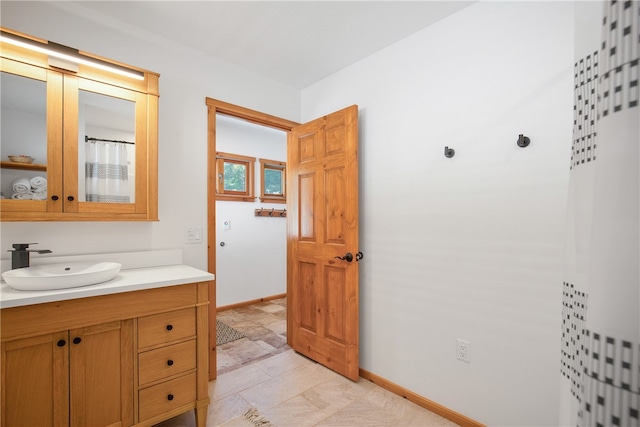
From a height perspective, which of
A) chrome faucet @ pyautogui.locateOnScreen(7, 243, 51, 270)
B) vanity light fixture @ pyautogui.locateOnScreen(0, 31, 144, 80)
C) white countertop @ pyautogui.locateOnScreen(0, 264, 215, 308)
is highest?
vanity light fixture @ pyautogui.locateOnScreen(0, 31, 144, 80)

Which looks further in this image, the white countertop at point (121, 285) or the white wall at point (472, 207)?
the white wall at point (472, 207)

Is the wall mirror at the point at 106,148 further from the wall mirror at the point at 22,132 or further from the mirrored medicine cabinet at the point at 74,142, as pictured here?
the wall mirror at the point at 22,132

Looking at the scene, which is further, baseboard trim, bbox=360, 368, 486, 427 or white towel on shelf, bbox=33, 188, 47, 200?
baseboard trim, bbox=360, 368, 486, 427

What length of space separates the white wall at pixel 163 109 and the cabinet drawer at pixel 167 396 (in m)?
0.88

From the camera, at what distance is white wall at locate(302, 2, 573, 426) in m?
1.53

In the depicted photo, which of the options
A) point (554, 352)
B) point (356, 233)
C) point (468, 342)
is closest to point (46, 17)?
point (356, 233)

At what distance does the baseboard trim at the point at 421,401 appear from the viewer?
1.81 m

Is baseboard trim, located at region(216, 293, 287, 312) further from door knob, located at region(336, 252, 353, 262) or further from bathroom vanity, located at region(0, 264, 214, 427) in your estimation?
door knob, located at region(336, 252, 353, 262)

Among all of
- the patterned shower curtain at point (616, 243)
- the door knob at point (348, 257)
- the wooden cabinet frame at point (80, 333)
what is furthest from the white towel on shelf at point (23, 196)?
the patterned shower curtain at point (616, 243)

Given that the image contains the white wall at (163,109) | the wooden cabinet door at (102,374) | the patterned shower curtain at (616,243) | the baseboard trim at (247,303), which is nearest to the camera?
the patterned shower curtain at (616,243)

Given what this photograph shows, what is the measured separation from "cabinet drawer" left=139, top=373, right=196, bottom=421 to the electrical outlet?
1.63 m

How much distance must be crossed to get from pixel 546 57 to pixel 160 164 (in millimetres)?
2500

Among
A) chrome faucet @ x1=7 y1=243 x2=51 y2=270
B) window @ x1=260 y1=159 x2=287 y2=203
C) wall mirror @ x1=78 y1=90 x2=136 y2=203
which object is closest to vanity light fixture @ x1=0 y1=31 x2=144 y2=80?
wall mirror @ x1=78 y1=90 x2=136 y2=203

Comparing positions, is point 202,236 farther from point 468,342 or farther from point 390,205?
point 468,342
